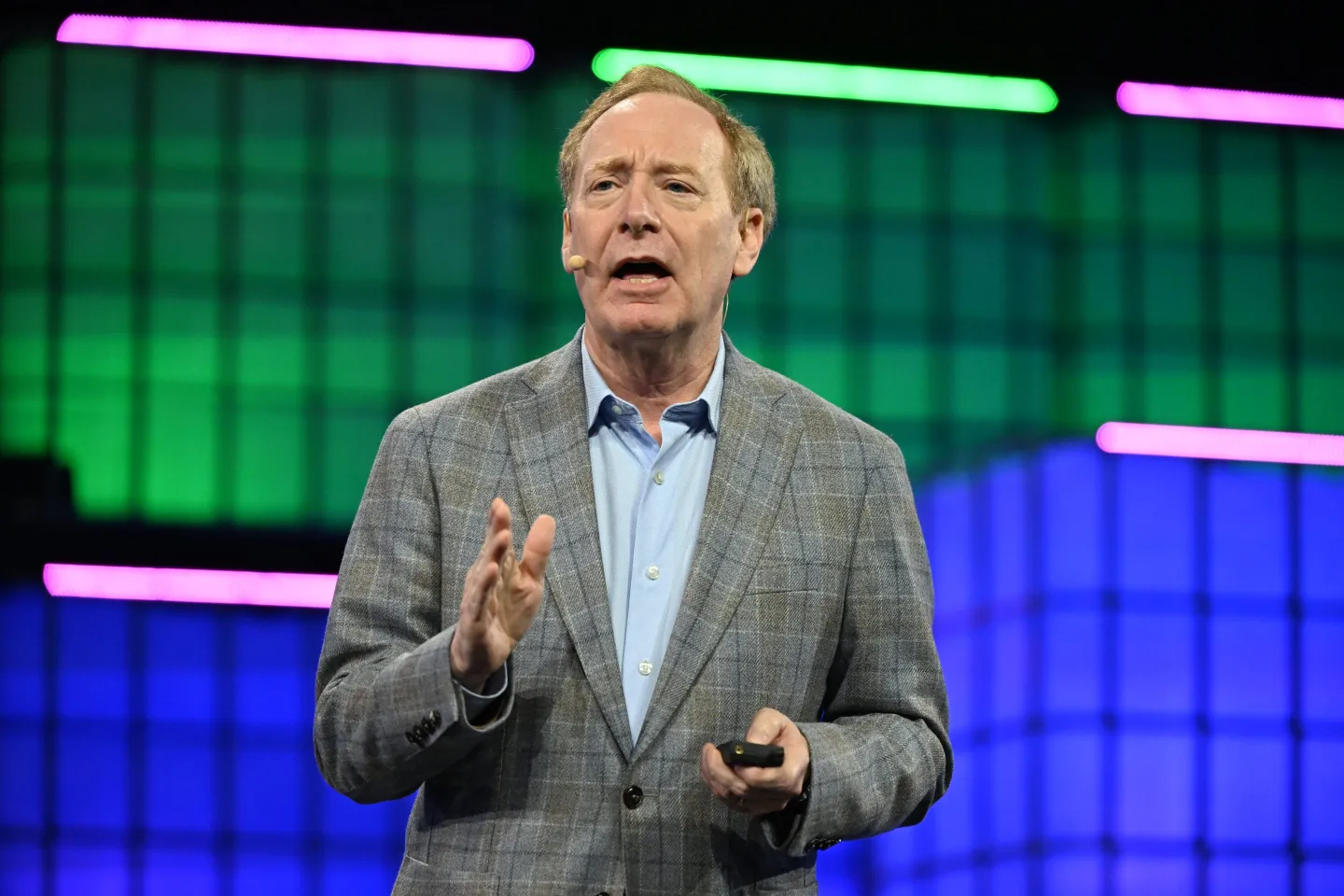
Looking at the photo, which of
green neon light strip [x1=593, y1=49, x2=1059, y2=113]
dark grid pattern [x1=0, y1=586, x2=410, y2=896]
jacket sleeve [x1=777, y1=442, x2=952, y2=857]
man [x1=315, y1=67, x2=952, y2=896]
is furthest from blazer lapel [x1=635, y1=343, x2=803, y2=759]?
dark grid pattern [x1=0, y1=586, x2=410, y2=896]

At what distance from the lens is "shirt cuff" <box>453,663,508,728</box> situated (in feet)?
6.81

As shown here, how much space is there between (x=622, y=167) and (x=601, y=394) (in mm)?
371

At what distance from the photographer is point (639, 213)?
8.24ft

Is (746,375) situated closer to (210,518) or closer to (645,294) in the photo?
(645,294)

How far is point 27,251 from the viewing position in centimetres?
776

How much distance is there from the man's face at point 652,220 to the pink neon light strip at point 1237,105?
568 centimetres

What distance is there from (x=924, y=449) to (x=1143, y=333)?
132cm

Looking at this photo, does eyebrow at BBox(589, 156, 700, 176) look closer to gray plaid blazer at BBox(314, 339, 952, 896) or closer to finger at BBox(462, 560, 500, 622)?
gray plaid blazer at BBox(314, 339, 952, 896)

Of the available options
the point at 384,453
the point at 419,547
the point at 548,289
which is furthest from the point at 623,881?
the point at 548,289

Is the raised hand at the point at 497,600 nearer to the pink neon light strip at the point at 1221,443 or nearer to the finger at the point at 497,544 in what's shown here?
the finger at the point at 497,544

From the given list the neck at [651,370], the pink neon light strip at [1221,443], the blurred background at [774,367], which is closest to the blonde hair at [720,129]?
the neck at [651,370]

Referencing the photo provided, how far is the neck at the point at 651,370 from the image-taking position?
2.56 m

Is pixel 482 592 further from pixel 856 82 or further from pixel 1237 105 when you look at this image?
pixel 1237 105

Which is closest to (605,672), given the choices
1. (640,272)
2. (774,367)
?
(640,272)
